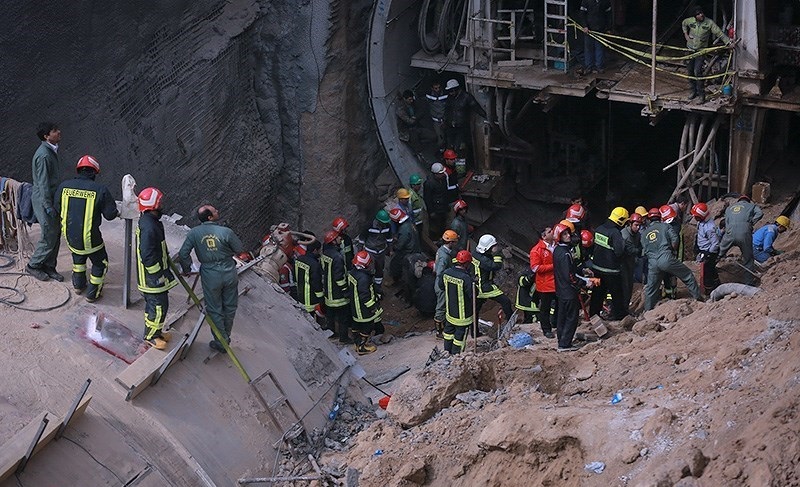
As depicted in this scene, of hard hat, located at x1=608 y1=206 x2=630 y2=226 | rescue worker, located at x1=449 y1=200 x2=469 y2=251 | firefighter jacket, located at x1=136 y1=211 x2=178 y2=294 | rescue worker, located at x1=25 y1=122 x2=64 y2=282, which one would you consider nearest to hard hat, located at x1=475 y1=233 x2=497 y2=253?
hard hat, located at x1=608 y1=206 x2=630 y2=226

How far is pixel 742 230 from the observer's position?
1448cm

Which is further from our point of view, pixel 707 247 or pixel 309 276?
pixel 309 276

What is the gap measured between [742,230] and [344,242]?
5.20m

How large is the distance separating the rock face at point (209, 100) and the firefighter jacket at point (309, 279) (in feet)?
10.0

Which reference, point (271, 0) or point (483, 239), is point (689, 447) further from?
point (271, 0)

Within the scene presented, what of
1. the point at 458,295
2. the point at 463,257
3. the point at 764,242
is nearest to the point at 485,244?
the point at 463,257

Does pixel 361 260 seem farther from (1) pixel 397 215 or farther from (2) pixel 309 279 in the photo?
(1) pixel 397 215

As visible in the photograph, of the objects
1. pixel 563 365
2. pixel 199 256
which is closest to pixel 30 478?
pixel 199 256

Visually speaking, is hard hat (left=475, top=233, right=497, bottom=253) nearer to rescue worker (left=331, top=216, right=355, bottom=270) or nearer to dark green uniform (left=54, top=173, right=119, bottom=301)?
rescue worker (left=331, top=216, right=355, bottom=270)

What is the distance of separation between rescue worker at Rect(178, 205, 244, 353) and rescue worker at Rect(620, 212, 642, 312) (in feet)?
16.4

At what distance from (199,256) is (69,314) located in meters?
1.44

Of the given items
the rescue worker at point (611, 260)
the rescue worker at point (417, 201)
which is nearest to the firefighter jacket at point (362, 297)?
the rescue worker at point (611, 260)

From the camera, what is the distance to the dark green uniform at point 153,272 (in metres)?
11.2

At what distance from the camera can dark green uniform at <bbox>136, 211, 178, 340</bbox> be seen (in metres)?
11.2
